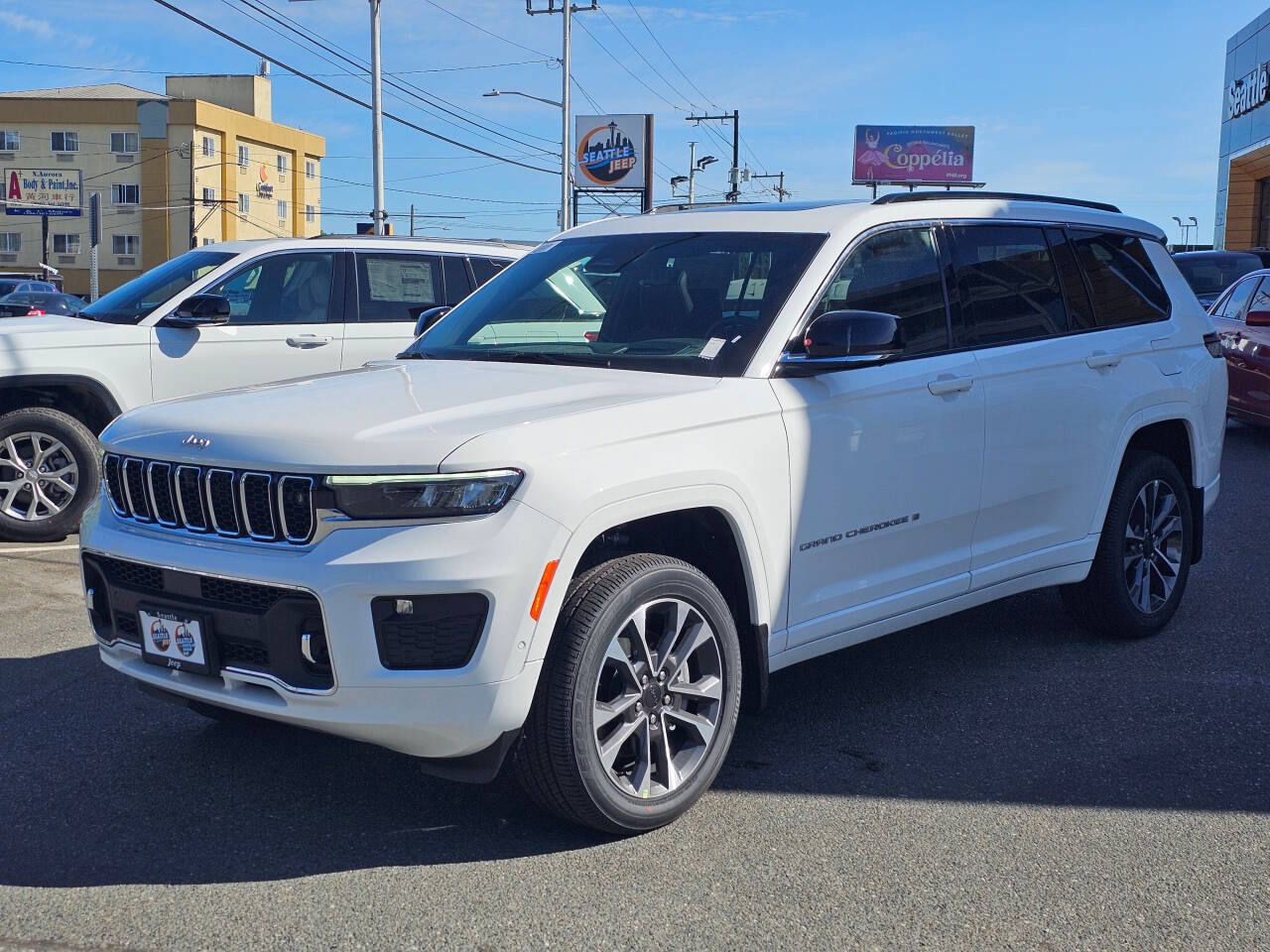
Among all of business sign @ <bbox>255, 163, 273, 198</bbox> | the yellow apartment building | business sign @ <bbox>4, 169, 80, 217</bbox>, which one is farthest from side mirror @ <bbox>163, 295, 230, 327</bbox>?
business sign @ <bbox>255, 163, 273, 198</bbox>

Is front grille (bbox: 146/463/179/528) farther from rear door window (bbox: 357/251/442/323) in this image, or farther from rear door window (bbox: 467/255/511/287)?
rear door window (bbox: 467/255/511/287)

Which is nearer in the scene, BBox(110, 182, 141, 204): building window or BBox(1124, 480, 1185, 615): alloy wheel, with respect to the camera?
BBox(1124, 480, 1185, 615): alloy wheel

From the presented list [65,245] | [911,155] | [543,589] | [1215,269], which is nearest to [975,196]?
[543,589]

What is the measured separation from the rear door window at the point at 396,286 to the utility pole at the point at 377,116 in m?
21.7

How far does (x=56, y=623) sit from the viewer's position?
6176 mm

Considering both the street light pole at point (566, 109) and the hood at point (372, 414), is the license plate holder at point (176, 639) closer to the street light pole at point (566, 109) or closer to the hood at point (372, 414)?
the hood at point (372, 414)

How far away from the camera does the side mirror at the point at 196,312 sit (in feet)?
27.7

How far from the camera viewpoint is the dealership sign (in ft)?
113

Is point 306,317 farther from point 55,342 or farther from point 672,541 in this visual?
point 672,541

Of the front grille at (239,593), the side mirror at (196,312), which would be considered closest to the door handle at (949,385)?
the front grille at (239,593)

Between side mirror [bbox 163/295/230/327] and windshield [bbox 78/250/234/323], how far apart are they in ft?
0.77

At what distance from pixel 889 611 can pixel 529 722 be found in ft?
5.18

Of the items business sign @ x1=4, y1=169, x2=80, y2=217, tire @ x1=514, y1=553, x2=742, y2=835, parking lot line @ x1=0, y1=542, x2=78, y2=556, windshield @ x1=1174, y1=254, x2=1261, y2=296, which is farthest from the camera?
business sign @ x1=4, y1=169, x2=80, y2=217

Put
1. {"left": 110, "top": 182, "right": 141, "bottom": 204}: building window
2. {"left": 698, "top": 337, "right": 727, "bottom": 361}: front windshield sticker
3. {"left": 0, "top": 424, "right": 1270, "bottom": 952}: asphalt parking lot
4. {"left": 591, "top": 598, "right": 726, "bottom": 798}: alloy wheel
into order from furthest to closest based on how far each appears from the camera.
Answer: {"left": 110, "top": 182, "right": 141, "bottom": 204}: building window
{"left": 698, "top": 337, "right": 727, "bottom": 361}: front windshield sticker
{"left": 591, "top": 598, "right": 726, "bottom": 798}: alloy wheel
{"left": 0, "top": 424, "right": 1270, "bottom": 952}: asphalt parking lot
